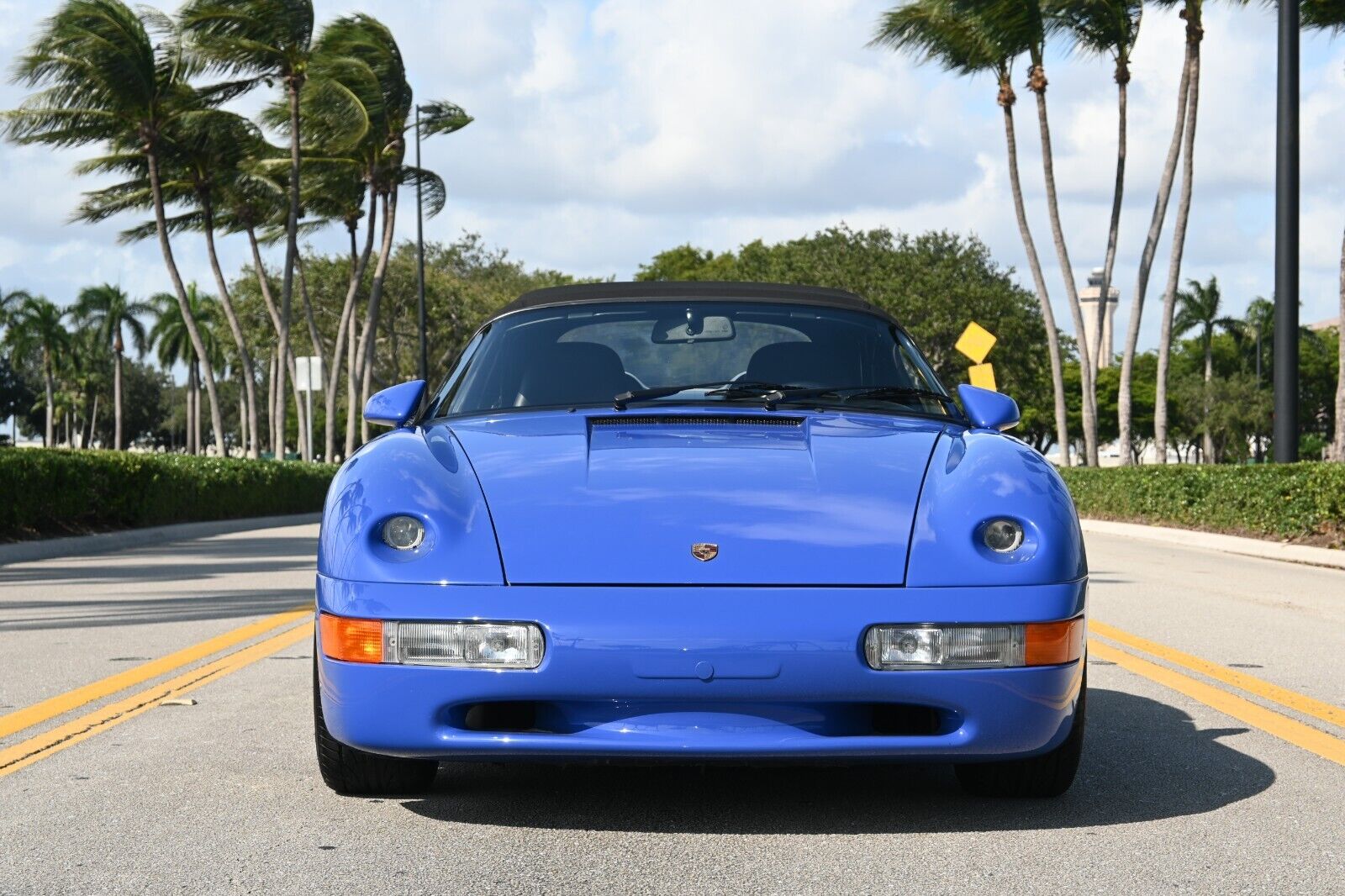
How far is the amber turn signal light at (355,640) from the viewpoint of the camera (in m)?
3.91

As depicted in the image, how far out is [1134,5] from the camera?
31031mm

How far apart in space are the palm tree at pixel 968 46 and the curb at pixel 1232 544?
1018 cm

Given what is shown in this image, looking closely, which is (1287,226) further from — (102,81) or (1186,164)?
(102,81)

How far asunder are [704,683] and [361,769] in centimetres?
113

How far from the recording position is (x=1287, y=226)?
19.5m

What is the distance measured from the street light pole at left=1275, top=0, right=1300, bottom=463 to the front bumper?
16566 mm

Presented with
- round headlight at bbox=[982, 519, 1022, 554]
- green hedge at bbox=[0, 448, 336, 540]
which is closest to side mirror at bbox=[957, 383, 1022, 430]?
round headlight at bbox=[982, 519, 1022, 554]

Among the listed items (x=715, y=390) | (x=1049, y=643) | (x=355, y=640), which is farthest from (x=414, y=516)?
(x=1049, y=643)

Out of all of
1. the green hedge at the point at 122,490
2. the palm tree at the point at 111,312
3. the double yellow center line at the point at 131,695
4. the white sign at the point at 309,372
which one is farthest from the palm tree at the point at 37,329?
the double yellow center line at the point at 131,695

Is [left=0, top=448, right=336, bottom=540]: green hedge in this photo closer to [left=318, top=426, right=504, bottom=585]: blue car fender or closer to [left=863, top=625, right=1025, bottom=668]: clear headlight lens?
[left=318, top=426, right=504, bottom=585]: blue car fender

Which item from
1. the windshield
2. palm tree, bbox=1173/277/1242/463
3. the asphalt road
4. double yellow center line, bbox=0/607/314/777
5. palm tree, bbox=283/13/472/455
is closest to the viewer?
the asphalt road

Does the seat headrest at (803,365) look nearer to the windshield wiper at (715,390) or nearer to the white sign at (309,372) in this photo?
the windshield wiper at (715,390)

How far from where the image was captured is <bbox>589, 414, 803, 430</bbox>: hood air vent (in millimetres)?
4652

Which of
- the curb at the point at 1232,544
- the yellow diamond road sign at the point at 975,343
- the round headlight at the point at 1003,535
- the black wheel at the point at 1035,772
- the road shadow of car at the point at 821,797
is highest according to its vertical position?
the yellow diamond road sign at the point at 975,343
